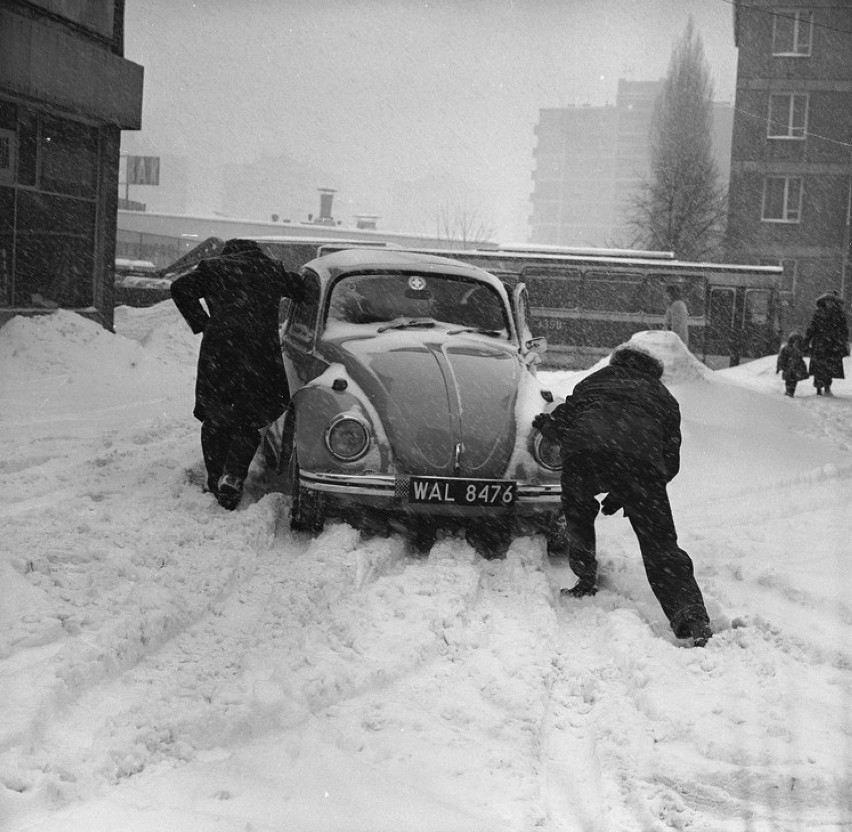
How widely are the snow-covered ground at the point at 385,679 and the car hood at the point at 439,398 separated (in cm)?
52

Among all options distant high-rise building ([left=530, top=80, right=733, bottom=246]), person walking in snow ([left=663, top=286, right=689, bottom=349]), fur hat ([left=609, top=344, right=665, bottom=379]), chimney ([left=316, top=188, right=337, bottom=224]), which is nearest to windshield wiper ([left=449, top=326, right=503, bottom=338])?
fur hat ([left=609, top=344, right=665, bottom=379])

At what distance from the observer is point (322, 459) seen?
609 centimetres

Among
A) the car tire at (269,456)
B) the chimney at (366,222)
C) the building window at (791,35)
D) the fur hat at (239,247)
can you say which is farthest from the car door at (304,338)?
the chimney at (366,222)

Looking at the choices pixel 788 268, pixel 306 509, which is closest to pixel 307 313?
pixel 306 509

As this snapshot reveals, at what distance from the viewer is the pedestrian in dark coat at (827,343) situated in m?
16.5

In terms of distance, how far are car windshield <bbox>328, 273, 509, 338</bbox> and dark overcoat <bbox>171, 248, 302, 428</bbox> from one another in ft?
1.91

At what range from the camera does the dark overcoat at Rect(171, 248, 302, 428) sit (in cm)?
686

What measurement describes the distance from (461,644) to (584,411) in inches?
61.7

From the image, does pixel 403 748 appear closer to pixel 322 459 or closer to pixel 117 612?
pixel 117 612

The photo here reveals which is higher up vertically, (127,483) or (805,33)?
(805,33)

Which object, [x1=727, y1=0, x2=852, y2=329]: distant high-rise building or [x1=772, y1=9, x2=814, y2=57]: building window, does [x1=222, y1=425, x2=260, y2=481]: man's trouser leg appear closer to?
[x1=727, y1=0, x2=852, y2=329]: distant high-rise building

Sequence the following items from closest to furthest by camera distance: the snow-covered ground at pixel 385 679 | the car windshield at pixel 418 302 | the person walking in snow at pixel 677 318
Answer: the snow-covered ground at pixel 385 679 < the car windshield at pixel 418 302 < the person walking in snow at pixel 677 318

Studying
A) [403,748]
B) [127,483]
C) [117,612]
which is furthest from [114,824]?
Result: [127,483]

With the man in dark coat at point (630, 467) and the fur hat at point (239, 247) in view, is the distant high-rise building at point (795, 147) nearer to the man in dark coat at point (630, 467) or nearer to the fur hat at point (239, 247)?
the fur hat at point (239, 247)
